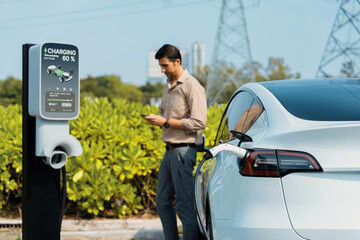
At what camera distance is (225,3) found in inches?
1893

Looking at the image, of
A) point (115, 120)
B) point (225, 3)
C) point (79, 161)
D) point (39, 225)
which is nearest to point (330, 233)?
point (39, 225)

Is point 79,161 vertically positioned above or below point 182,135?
below

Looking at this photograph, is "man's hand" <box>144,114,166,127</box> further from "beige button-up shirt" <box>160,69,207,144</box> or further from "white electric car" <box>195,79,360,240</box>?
"white electric car" <box>195,79,360,240</box>

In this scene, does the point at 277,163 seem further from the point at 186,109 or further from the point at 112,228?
the point at 112,228

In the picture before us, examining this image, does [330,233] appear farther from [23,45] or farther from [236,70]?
[236,70]

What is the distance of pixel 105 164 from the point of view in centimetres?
581

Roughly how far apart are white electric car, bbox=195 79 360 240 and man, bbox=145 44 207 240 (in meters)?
1.32

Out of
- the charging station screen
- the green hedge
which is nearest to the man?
the charging station screen

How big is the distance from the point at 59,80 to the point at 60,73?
5cm

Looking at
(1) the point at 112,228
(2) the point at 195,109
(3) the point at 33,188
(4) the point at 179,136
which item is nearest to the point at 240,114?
(2) the point at 195,109

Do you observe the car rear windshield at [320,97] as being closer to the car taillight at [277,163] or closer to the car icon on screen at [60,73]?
the car taillight at [277,163]

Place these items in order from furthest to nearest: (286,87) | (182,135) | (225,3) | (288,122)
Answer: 1. (225,3)
2. (182,135)
3. (286,87)
4. (288,122)

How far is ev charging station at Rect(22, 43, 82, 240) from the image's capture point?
134 inches

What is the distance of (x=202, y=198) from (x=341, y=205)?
1.77 meters
